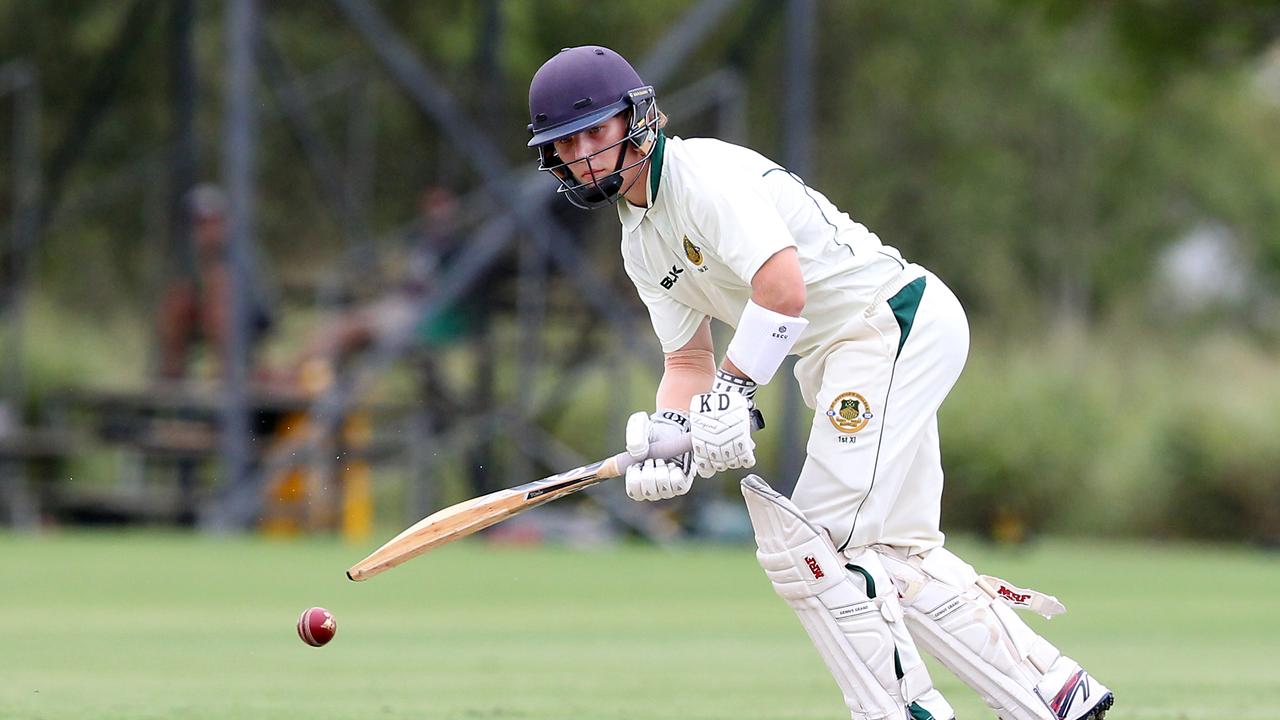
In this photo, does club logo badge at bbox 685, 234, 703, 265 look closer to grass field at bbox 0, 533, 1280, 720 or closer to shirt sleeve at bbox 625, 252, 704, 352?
shirt sleeve at bbox 625, 252, 704, 352

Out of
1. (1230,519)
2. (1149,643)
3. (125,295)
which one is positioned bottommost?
(1149,643)

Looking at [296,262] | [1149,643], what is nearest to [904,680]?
[1149,643]

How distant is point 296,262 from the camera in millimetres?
35531

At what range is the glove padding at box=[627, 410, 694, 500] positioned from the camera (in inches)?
225

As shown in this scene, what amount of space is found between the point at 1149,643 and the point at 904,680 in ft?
16.8

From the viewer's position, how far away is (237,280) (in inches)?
719

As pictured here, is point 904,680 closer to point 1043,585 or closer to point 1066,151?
point 1043,585

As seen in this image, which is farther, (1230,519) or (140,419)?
(1230,519)

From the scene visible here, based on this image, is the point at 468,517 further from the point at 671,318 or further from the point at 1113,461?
the point at 1113,461

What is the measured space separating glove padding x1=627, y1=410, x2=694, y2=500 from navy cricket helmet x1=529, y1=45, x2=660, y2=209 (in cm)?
61

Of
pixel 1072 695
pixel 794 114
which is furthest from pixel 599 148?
pixel 794 114

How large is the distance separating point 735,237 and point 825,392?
1.78 ft

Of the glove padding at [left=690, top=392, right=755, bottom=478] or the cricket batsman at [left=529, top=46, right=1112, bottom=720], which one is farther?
the cricket batsman at [left=529, top=46, right=1112, bottom=720]

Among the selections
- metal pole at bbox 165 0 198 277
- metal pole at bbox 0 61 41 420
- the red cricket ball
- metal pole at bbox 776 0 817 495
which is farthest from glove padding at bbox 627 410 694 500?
metal pole at bbox 0 61 41 420
